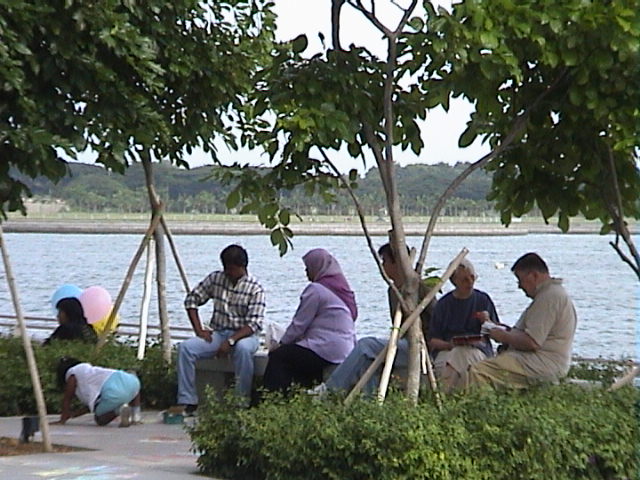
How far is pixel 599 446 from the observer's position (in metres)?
7.85

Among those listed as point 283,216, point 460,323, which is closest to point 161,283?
point 283,216

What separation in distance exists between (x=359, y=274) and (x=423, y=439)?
25.6 meters

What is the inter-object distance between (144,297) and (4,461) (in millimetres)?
4507

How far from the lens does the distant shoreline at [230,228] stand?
1227 inches

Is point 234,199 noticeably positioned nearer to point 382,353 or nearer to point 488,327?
point 382,353

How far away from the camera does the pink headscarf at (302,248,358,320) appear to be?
35.0 ft

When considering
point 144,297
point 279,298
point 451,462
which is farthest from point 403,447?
point 279,298

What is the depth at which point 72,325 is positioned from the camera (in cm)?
1318

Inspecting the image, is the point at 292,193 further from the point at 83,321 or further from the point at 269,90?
the point at 83,321

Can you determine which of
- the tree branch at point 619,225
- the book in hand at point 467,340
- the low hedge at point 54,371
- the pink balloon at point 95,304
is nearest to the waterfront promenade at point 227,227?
the pink balloon at point 95,304

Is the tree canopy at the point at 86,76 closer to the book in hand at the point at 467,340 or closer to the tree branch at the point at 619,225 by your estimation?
the book in hand at the point at 467,340

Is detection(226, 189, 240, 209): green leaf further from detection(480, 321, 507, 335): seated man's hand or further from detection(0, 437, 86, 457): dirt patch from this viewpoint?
detection(0, 437, 86, 457): dirt patch

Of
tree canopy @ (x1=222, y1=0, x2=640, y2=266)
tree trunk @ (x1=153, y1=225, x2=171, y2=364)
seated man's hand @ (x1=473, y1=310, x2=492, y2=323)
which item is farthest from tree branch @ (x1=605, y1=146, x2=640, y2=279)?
tree trunk @ (x1=153, y1=225, x2=171, y2=364)

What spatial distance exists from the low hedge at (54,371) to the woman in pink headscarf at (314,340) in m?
1.89
